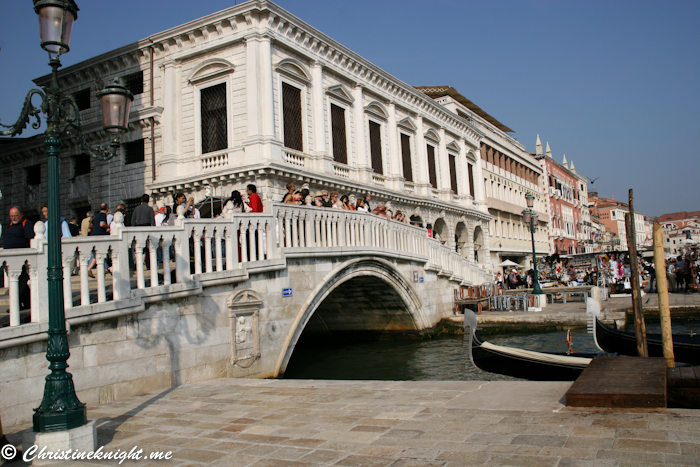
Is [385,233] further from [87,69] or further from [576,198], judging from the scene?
[576,198]

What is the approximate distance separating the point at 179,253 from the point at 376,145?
15.1 m

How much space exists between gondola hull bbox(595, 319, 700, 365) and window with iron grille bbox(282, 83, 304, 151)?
10.7 m

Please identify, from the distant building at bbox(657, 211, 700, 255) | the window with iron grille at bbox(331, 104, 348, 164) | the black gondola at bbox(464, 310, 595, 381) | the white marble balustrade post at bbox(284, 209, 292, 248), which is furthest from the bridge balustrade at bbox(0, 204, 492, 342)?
the distant building at bbox(657, 211, 700, 255)

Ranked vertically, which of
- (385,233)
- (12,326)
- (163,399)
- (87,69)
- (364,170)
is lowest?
(163,399)

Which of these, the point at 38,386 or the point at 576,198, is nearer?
the point at 38,386

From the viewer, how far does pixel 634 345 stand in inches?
346

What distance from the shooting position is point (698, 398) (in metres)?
4.77

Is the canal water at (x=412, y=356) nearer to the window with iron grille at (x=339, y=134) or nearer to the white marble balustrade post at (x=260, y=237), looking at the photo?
the white marble balustrade post at (x=260, y=237)

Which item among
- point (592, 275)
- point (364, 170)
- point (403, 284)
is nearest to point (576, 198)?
point (592, 275)

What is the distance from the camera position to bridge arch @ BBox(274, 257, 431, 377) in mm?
9463

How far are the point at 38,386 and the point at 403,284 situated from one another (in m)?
9.84

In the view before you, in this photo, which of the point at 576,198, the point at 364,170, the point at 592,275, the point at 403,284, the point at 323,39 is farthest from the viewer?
the point at 576,198

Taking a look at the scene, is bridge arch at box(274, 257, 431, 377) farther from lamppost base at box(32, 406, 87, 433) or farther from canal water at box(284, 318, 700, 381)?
lamppost base at box(32, 406, 87, 433)

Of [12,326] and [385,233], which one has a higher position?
[385,233]
